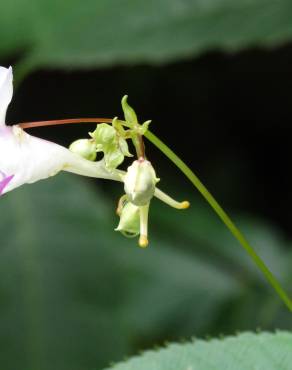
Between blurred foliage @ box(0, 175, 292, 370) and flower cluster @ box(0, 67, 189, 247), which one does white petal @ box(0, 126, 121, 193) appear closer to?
flower cluster @ box(0, 67, 189, 247)

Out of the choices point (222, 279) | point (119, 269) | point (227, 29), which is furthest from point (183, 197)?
point (227, 29)

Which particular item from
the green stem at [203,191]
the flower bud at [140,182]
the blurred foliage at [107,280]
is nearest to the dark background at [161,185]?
the blurred foliage at [107,280]

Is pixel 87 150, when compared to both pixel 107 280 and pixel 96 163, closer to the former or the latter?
pixel 96 163

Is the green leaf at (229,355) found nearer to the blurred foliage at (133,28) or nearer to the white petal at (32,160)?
the white petal at (32,160)

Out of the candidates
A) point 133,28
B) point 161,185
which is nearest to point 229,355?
point 133,28

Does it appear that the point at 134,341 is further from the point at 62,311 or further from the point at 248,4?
the point at 248,4

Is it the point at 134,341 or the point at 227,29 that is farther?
the point at 134,341
